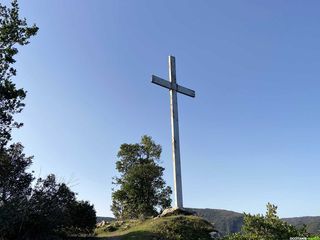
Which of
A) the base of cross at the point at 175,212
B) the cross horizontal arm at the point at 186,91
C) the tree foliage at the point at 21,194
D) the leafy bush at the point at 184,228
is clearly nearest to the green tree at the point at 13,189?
the tree foliage at the point at 21,194

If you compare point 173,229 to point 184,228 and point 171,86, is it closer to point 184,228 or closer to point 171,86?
point 184,228

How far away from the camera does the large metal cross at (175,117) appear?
27531 mm

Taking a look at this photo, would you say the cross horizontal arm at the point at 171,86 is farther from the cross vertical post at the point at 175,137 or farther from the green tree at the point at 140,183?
the green tree at the point at 140,183

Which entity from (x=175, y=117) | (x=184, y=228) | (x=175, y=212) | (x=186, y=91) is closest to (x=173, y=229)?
(x=184, y=228)

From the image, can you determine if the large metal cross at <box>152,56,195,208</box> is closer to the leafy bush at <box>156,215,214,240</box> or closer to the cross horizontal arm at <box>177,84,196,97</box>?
the cross horizontal arm at <box>177,84,196,97</box>

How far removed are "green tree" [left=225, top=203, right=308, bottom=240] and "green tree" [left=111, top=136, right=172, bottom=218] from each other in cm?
2135

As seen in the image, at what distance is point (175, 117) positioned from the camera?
28.8m

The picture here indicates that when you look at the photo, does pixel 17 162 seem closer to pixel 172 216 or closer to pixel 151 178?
pixel 172 216

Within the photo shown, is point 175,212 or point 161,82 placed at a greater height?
point 161,82

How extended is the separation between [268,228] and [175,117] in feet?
43.9

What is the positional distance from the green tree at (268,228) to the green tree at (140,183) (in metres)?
21.4

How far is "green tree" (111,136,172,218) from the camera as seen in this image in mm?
38719

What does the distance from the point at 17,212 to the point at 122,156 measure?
22.4 m

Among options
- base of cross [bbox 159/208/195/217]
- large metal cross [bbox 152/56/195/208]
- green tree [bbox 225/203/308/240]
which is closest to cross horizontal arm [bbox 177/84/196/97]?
large metal cross [bbox 152/56/195/208]
